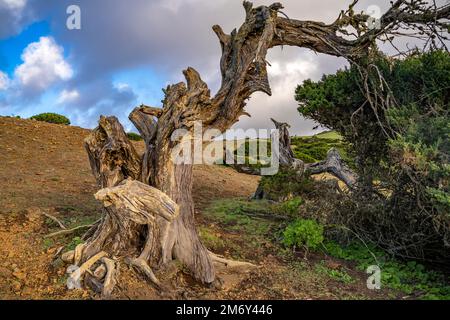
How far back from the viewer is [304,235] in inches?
307

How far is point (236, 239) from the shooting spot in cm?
832

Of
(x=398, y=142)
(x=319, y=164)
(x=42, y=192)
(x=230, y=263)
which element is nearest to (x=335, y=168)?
(x=319, y=164)

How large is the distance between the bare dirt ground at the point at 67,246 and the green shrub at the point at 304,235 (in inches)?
10.8

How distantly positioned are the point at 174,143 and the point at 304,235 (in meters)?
2.93

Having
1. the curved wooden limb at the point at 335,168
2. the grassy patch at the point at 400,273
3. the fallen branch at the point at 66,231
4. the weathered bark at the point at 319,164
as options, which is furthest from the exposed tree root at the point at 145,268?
the curved wooden limb at the point at 335,168

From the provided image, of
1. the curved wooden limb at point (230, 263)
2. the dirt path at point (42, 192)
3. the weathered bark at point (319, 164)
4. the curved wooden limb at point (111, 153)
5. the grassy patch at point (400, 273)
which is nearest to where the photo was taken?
the dirt path at point (42, 192)

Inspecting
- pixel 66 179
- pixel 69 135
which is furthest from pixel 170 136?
pixel 69 135

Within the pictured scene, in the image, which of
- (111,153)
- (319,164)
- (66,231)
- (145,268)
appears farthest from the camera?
(319,164)

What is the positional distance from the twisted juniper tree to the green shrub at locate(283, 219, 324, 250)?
1.67 meters

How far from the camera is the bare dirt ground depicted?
6.00 m

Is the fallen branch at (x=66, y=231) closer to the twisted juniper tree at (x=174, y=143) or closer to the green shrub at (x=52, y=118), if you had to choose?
the twisted juniper tree at (x=174, y=143)

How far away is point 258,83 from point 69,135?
1341cm

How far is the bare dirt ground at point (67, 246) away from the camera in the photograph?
600 cm

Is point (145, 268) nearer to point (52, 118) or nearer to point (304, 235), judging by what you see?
point (304, 235)
